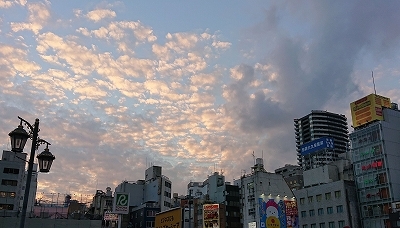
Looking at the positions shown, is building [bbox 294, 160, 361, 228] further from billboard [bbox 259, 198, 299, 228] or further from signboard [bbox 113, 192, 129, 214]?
signboard [bbox 113, 192, 129, 214]

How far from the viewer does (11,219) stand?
39.4m

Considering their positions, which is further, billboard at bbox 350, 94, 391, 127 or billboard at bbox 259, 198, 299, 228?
billboard at bbox 259, 198, 299, 228

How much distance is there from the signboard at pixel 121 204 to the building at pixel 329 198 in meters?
45.4

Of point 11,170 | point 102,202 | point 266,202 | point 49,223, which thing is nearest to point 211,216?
point 266,202

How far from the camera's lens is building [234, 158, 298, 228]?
94.1 meters

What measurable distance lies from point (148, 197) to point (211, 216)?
132 ft

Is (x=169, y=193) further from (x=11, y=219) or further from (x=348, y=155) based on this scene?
(x=11, y=219)

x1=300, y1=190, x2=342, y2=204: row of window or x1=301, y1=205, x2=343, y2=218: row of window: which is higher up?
x1=300, y1=190, x2=342, y2=204: row of window

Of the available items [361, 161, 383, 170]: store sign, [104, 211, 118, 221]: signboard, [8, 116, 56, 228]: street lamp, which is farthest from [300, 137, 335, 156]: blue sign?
[8, 116, 56, 228]: street lamp

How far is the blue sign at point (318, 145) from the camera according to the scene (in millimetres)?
93481

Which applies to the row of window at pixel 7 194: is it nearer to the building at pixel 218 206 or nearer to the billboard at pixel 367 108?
the building at pixel 218 206

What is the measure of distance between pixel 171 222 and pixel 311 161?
39.8 m

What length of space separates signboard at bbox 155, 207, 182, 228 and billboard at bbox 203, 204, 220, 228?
9.01 meters

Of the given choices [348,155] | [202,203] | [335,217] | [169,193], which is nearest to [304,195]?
[335,217]
